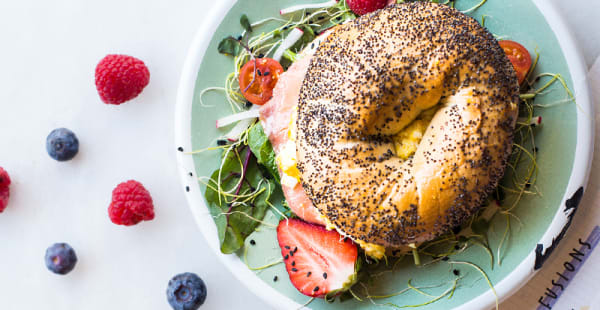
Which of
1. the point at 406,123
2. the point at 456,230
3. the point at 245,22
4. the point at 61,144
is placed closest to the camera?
the point at 406,123

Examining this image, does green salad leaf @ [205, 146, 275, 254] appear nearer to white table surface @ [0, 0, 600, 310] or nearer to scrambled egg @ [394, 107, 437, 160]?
white table surface @ [0, 0, 600, 310]

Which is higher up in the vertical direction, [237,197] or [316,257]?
[237,197]

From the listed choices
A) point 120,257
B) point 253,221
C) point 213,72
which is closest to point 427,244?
point 253,221

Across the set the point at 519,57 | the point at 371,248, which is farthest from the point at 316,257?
the point at 519,57

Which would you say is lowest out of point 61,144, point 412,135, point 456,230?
point 456,230

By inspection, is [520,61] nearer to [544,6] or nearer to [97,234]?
[544,6]

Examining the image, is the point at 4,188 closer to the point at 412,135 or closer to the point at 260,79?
the point at 260,79

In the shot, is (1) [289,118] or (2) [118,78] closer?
(1) [289,118]
